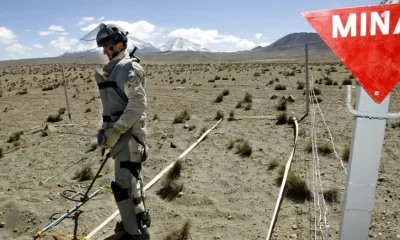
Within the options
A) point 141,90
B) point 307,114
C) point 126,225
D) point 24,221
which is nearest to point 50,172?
point 24,221

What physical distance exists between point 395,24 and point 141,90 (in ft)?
8.02

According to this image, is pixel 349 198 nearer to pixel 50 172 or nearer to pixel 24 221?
pixel 24 221

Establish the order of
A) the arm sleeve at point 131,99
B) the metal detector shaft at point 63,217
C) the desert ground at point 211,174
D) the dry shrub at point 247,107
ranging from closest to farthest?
the arm sleeve at point 131,99 → the metal detector shaft at point 63,217 → the desert ground at point 211,174 → the dry shrub at point 247,107

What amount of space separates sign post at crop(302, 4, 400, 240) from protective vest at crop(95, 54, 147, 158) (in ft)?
7.55

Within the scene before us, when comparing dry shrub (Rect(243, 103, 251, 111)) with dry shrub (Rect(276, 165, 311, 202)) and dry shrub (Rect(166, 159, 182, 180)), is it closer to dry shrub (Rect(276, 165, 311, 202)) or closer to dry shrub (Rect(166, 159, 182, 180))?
dry shrub (Rect(166, 159, 182, 180))

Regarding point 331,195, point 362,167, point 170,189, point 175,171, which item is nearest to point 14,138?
point 175,171

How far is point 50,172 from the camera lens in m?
6.86

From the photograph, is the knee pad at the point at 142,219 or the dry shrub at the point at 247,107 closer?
the knee pad at the point at 142,219

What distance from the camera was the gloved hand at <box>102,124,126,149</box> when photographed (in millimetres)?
3434

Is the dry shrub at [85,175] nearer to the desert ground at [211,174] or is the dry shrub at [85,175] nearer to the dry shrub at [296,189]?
the desert ground at [211,174]

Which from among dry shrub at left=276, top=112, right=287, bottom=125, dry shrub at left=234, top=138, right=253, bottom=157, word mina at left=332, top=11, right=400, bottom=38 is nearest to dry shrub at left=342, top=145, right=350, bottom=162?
dry shrub at left=234, top=138, right=253, bottom=157

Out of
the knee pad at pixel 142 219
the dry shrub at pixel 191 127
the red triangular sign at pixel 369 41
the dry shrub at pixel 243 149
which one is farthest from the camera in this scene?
the dry shrub at pixel 191 127

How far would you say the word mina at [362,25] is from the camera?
1.58 meters

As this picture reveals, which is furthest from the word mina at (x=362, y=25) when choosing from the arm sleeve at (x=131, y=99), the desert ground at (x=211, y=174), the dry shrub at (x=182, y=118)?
the dry shrub at (x=182, y=118)
